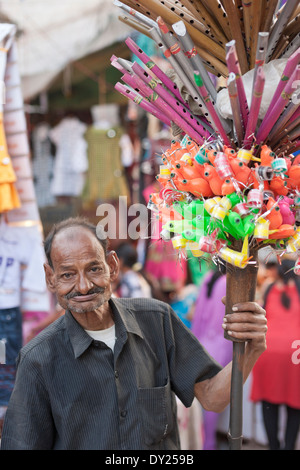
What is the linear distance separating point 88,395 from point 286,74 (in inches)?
47.9

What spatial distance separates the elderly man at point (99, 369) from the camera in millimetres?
1686

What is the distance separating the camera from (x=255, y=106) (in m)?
1.49

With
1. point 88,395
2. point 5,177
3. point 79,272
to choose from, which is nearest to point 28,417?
point 88,395

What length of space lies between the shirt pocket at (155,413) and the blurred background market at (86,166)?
19.8 inches

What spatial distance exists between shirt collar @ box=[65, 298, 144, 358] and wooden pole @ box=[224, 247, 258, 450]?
0.40 metres

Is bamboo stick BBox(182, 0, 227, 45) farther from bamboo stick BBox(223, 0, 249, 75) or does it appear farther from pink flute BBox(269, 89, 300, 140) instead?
pink flute BBox(269, 89, 300, 140)

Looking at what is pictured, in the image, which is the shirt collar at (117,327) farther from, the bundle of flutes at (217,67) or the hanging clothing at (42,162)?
the hanging clothing at (42,162)

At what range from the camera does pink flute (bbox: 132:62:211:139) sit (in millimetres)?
1689

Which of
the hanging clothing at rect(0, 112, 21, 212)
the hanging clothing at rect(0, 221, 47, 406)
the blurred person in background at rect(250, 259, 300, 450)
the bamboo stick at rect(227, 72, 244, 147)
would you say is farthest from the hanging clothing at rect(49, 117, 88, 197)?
the bamboo stick at rect(227, 72, 244, 147)

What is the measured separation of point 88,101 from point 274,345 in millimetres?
3513

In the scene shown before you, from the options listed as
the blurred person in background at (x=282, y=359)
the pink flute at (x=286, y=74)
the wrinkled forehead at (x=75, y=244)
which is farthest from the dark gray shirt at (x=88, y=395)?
the blurred person in background at (x=282, y=359)

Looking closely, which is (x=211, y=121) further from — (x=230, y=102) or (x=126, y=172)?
(x=126, y=172)

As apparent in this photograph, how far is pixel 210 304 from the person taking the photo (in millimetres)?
4016

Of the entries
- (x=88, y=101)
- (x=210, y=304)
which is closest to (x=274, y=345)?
(x=210, y=304)
